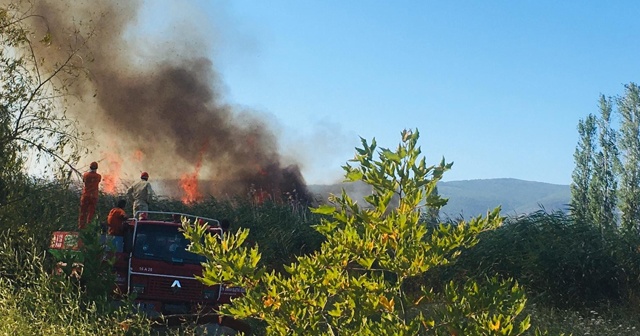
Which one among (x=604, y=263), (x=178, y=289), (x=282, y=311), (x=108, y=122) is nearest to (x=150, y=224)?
(x=178, y=289)

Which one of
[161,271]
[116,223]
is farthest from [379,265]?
[116,223]

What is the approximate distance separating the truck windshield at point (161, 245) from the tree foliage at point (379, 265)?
259 inches

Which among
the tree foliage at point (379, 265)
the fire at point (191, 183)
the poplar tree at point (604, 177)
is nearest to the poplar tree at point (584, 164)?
the poplar tree at point (604, 177)

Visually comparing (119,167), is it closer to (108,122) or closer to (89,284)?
(108,122)

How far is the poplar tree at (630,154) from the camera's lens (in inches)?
A: 2138

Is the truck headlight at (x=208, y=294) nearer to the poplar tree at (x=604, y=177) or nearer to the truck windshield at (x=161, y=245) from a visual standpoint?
the truck windshield at (x=161, y=245)

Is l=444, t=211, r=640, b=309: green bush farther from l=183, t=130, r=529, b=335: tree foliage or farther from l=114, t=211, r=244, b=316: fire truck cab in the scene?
l=183, t=130, r=529, b=335: tree foliage

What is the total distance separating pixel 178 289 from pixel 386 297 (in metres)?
7.20

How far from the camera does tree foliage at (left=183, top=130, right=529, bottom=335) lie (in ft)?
18.2

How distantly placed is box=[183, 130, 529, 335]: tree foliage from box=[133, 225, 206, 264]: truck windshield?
21.6 ft

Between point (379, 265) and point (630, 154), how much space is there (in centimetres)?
5686

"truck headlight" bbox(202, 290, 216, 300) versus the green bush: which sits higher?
the green bush

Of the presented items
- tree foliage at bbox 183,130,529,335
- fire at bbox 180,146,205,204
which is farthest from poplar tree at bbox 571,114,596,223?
tree foliage at bbox 183,130,529,335

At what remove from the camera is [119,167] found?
36.4 meters
